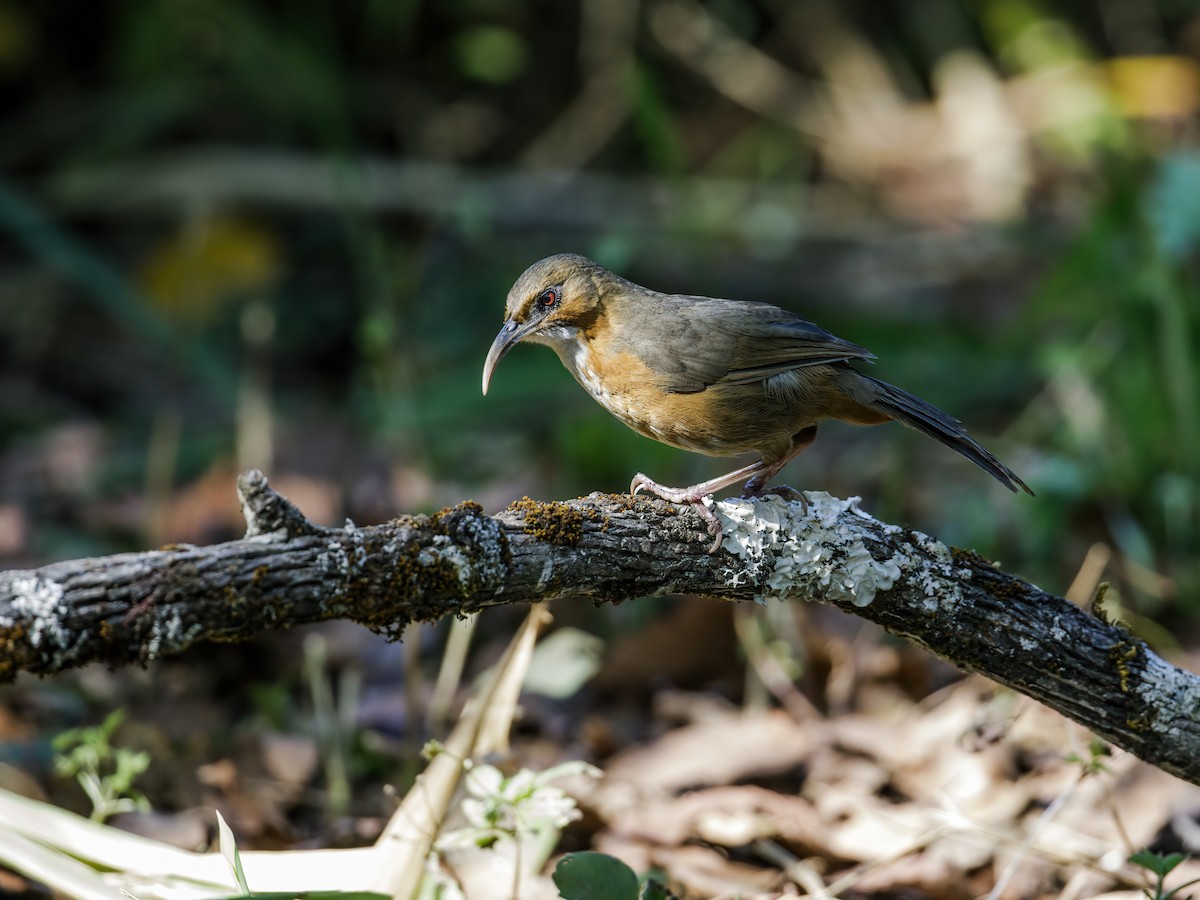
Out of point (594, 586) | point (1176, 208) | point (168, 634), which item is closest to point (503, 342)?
point (594, 586)

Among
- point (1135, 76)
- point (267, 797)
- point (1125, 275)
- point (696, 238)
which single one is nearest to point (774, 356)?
point (267, 797)

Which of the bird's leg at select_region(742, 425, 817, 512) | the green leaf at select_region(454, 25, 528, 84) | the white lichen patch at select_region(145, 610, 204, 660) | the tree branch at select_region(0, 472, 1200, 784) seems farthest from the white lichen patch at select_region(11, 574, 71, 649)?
the green leaf at select_region(454, 25, 528, 84)

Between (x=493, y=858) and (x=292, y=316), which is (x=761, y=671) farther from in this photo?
(x=292, y=316)

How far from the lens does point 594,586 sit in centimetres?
266

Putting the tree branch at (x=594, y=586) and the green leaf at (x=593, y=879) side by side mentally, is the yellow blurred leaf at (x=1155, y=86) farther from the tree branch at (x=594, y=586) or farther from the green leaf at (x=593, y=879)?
the green leaf at (x=593, y=879)

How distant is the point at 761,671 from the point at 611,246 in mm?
1603

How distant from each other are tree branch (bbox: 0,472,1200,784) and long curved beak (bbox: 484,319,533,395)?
1187 mm

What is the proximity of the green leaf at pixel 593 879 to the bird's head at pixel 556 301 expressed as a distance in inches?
70.3

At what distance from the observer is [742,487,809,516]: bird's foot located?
118 inches

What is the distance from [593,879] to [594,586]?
0.60 m

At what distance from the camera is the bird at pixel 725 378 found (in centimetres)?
351

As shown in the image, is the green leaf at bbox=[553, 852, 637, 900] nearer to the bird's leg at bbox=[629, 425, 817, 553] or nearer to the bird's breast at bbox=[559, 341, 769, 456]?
the bird's leg at bbox=[629, 425, 817, 553]

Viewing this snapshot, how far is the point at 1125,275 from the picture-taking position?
5586 mm

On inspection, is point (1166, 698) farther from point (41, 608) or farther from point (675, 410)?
point (41, 608)
